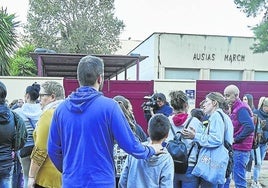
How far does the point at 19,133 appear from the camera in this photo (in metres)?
3.98

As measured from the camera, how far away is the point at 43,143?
3.10 metres

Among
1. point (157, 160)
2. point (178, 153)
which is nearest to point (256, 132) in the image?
point (178, 153)

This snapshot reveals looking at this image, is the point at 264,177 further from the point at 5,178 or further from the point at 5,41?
the point at 5,41

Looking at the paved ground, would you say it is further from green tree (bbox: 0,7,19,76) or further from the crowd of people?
green tree (bbox: 0,7,19,76)

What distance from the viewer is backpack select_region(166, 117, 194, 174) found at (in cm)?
376

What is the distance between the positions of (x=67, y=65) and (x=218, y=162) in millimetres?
10736

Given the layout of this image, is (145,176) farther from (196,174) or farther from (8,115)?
(8,115)

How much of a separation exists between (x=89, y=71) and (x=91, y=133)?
1.39 feet

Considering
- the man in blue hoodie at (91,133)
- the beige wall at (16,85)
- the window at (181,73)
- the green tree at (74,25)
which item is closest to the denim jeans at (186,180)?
the man in blue hoodie at (91,133)

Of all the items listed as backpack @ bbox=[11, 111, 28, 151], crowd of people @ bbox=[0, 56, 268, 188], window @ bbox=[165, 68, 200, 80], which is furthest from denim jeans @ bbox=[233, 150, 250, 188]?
window @ bbox=[165, 68, 200, 80]

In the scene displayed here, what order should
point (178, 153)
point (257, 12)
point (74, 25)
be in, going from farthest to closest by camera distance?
point (74, 25), point (257, 12), point (178, 153)

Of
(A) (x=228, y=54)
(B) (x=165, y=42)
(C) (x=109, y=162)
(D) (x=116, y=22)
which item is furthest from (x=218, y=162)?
(D) (x=116, y=22)

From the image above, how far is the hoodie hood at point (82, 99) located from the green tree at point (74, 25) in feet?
84.6

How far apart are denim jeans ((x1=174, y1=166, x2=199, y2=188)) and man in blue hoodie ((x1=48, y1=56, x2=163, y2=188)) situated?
147 cm
